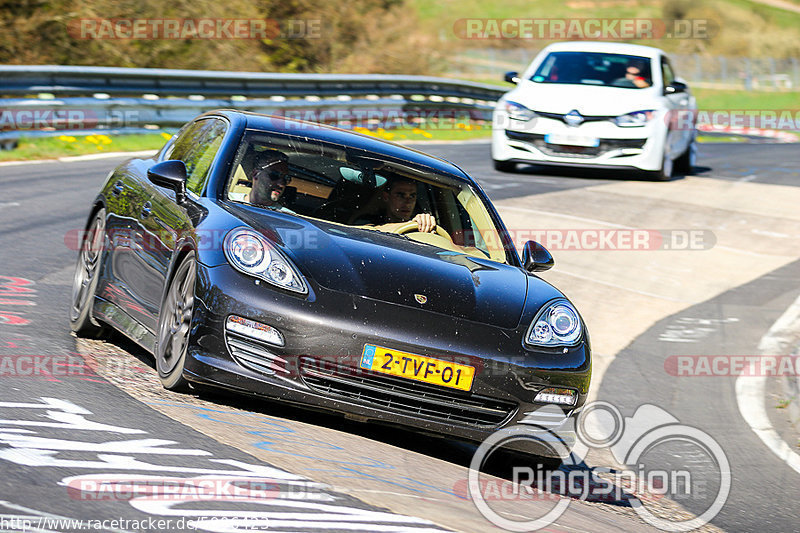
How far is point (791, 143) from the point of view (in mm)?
27438

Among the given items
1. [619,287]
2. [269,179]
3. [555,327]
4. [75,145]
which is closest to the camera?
[555,327]

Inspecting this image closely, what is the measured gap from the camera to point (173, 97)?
17.8 metres

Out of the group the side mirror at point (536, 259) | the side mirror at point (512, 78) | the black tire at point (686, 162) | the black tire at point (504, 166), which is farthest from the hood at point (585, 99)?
the side mirror at point (536, 259)

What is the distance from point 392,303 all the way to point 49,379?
1.72m

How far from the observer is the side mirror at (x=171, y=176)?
5875 mm

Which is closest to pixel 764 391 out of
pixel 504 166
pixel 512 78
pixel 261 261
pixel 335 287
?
pixel 335 287

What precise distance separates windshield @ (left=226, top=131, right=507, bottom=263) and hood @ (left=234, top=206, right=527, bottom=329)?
25 cm

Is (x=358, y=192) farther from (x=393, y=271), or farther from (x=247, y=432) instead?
(x=247, y=432)

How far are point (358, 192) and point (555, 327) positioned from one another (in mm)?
1448

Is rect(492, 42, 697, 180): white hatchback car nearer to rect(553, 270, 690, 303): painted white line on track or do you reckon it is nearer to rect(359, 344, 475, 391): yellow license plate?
rect(553, 270, 690, 303): painted white line on track

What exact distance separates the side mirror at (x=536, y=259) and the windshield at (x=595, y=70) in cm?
964

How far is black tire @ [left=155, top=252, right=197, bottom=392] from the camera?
16.9ft

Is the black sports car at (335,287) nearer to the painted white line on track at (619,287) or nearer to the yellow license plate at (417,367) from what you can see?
the yellow license plate at (417,367)

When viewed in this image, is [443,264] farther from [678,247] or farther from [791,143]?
[791,143]
